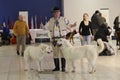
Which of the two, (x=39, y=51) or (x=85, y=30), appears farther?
(x=85, y=30)

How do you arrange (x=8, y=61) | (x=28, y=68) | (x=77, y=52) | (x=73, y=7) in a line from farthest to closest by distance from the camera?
(x=73, y=7) → (x=8, y=61) → (x=28, y=68) → (x=77, y=52)

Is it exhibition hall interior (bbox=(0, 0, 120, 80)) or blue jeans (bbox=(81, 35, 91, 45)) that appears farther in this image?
blue jeans (bbox=(81, 35, 91, 45))

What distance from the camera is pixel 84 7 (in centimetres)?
2064

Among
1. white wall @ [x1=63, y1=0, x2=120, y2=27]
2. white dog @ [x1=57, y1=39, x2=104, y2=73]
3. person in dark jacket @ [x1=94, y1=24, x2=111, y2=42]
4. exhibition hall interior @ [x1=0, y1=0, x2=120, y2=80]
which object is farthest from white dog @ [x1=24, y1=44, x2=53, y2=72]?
white wall @ [x1=63, y1=0, x2=120, y2=27]

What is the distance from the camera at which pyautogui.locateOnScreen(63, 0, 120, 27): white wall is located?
20500 millimetres

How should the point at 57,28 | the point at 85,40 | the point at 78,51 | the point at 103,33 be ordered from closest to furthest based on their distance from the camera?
the point at 78,51 < the point at 57,28 < the point at 85,40 < the point at 103,33

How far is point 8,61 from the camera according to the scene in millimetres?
11188

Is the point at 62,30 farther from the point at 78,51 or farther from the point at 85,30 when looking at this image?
the point at 85,30

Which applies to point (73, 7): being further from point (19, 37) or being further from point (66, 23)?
point (66, 23)

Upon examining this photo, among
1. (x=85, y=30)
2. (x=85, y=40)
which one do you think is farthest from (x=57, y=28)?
(x=85, y=40)

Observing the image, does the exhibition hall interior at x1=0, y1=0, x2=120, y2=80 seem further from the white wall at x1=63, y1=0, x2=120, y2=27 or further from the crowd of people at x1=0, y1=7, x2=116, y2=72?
the white wall at x1=63, y1=0, x2=120, y2=27

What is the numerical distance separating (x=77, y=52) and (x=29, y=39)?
1066 centimetres

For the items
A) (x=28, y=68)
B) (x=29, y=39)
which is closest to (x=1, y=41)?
(x=29, y=39)

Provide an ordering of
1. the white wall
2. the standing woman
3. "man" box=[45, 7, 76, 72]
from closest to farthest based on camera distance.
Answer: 1. "man" box=[45, 7, 76, 72]
2. the standing woman
3. the white wall
